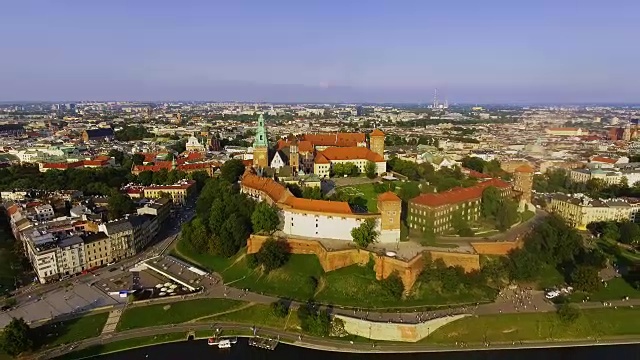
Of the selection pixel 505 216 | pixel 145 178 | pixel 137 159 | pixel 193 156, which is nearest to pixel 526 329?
pixel 505 216

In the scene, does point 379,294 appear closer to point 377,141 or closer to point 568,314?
point 568,314

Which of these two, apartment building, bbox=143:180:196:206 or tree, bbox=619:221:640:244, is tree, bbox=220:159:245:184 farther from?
tree, bbox=619:221:640:244

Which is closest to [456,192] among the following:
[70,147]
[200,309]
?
[200,309]

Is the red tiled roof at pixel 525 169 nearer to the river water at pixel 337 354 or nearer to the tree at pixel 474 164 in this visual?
the tree at pixel 474 164

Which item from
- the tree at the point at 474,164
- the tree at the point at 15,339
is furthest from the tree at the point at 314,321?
the tree at the point at 474,164

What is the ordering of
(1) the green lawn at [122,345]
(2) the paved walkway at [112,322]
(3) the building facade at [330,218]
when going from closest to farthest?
(1) the green lawn at [122,345], (2) the paved walkway at [112,322], (3) the building facade at [330,218]

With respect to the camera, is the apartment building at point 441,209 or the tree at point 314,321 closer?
the tree at point 314,321

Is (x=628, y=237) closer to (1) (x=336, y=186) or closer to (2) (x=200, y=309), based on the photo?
(1) (x=336, y=186)
